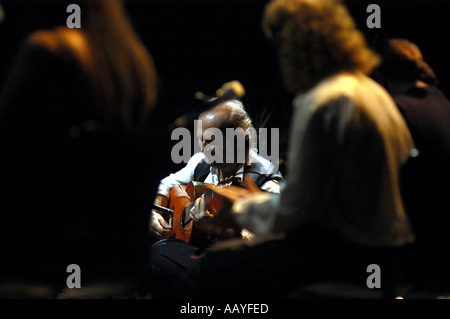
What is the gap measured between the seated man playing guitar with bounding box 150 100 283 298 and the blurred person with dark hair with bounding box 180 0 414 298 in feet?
3.33

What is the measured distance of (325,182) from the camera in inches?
55.0

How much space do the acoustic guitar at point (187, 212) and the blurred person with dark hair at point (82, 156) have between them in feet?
3.67

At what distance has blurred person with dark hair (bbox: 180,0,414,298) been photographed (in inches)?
54.6

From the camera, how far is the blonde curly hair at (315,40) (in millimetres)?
1483

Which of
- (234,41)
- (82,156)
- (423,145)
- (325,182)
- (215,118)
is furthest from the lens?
(234,41)

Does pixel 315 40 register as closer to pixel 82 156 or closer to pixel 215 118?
pixel 82 156

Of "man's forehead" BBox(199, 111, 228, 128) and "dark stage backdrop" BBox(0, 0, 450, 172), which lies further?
"dark stage backdrop" BBox(0, 0, 450, 172)

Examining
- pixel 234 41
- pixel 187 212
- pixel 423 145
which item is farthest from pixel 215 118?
pixel 423 145

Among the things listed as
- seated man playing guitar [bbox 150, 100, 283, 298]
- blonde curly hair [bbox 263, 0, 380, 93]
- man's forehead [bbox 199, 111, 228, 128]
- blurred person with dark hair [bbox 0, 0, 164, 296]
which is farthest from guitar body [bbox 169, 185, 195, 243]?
blonde curly hair [bbox 263, 0, 380, 93]

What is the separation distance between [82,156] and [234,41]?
2.16m

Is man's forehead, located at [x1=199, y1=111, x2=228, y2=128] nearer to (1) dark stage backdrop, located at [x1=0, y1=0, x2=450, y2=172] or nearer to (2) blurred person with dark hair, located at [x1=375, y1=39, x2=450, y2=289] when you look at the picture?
(1) dark stage backdrop, located at [x1=0, y1=0, x2=450, y2=172]

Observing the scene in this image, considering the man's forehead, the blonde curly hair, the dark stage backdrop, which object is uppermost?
the dark stage backdrop

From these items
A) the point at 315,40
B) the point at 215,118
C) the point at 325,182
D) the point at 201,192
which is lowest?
the point at 325,182
